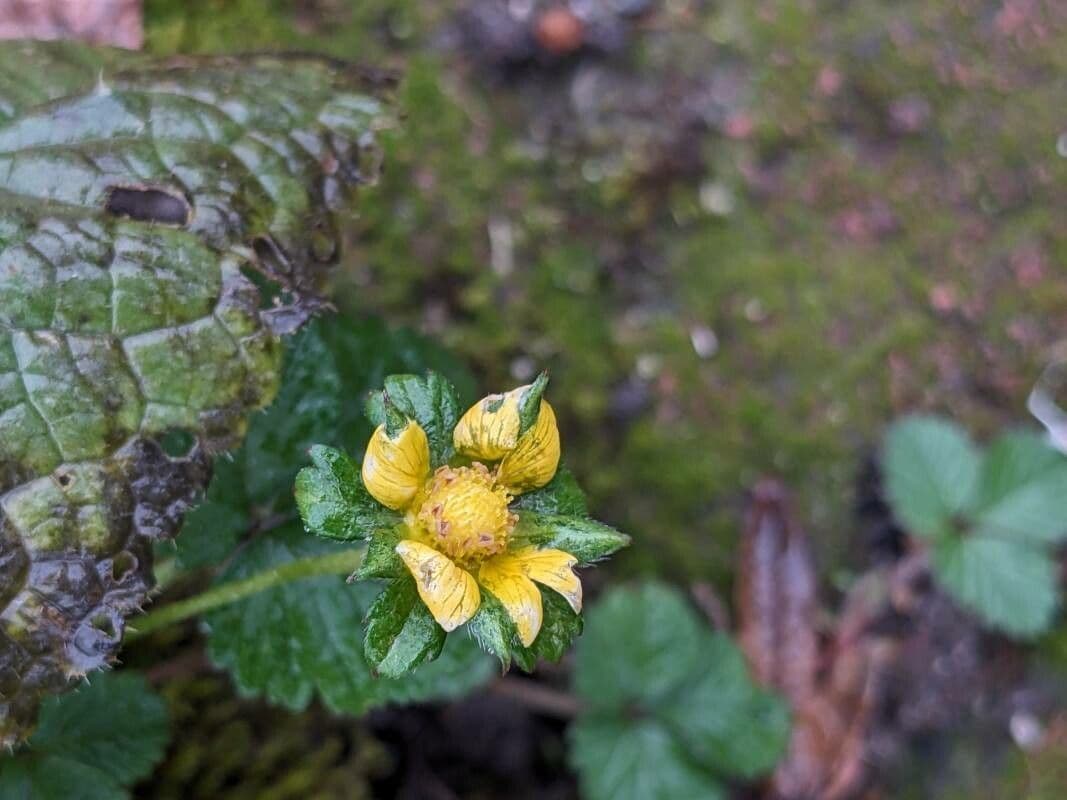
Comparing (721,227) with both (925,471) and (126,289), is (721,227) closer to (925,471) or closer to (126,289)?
(925,471)

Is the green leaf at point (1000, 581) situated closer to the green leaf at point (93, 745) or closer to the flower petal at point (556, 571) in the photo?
the flower petal at point (556, 571)

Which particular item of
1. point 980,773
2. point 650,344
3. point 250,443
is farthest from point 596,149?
point 980,773

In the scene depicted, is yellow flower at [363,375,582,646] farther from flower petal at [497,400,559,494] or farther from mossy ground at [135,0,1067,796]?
mossy ground at [135,0,1067,796]

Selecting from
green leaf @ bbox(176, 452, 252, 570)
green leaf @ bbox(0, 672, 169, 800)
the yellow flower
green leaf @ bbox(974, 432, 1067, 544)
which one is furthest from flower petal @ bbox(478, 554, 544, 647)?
green leaf @ bbox(974, 432, 1067, 544)

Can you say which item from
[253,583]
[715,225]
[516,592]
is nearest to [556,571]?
[516,592]

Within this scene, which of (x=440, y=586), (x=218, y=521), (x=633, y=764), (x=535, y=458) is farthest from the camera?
(x=633, y=764)

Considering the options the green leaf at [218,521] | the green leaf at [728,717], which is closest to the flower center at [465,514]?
the green leaf at [218,521]
